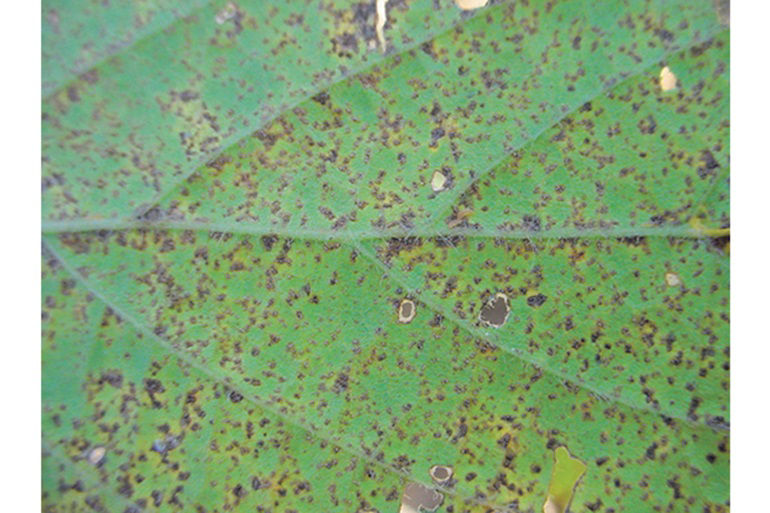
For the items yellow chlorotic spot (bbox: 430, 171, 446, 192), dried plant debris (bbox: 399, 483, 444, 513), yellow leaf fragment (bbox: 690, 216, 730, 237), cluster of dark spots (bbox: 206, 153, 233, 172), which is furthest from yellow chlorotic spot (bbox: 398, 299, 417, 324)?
yellow leaf fragment (bbox: 690, 216, 730, 237)

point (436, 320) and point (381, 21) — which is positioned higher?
point (381, 21)

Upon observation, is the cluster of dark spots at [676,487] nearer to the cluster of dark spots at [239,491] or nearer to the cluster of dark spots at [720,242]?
the cluster of dark spots at [720,242]

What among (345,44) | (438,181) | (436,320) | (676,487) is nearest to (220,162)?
(345,44)

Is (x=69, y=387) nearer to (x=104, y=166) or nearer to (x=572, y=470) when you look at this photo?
(x=104, y=166)

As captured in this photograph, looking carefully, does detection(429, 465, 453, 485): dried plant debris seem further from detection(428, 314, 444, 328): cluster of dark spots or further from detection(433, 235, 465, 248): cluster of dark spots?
detection(433, 235, 465, 248): cluster of dark spots

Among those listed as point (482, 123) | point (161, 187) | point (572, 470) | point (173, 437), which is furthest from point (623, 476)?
point (161, 187)

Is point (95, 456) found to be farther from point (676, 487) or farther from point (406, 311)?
point (676, 487)

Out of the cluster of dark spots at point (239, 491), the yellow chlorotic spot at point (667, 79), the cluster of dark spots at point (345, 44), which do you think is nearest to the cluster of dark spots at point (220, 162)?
the cluster of dark spots at point (345, 44)

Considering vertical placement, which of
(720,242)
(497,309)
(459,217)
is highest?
(720,242)
